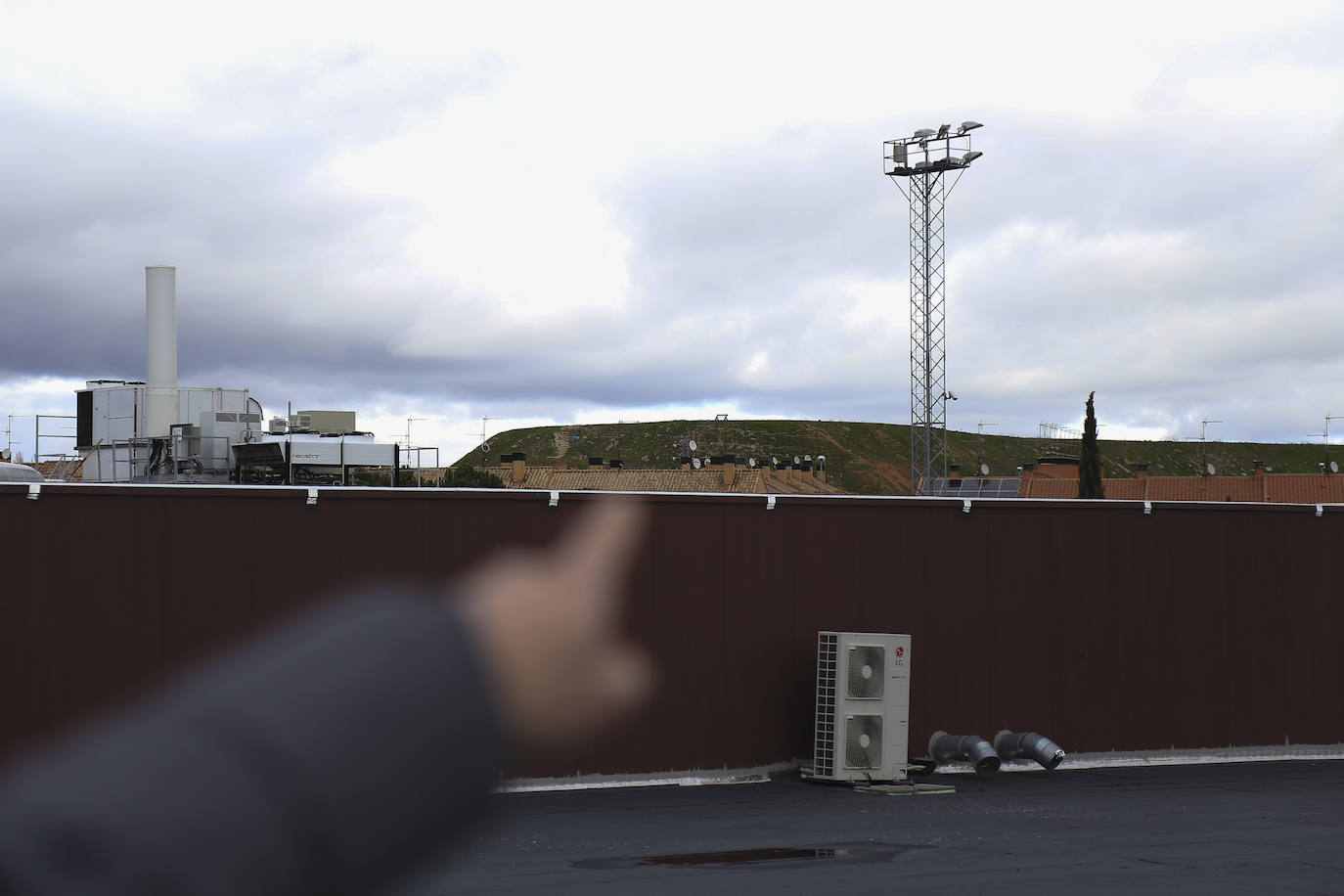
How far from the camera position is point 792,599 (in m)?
15.7

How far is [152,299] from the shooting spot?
102 feet

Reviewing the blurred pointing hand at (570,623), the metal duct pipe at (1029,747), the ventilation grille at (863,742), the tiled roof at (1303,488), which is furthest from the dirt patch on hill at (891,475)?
the blurred pointing hand at (570,623)

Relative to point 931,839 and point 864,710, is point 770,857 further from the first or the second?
point 864,710

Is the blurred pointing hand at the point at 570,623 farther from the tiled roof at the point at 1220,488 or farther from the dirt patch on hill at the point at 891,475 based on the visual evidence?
the dirt patch on hill at the point at 891,475

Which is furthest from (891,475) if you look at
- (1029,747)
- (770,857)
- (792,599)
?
(770,857)

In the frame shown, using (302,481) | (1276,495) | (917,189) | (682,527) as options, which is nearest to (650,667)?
(682,527)

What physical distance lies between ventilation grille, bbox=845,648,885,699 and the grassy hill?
380 feet

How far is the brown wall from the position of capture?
12.8m

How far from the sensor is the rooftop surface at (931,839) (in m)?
9.56

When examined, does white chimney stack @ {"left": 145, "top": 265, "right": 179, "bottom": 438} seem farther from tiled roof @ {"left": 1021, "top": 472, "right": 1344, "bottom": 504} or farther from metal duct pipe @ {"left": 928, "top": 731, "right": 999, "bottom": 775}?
tiled roof @ {"left": 1021, "top": 472, "right": 1344, "bottom": 504}

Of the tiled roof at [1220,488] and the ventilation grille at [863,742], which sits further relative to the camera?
the tiled roof at [1220,488]

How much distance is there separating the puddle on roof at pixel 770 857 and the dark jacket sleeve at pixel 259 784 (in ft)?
19.8

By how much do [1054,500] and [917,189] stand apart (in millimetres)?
28440

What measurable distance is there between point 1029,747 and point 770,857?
608 cm
